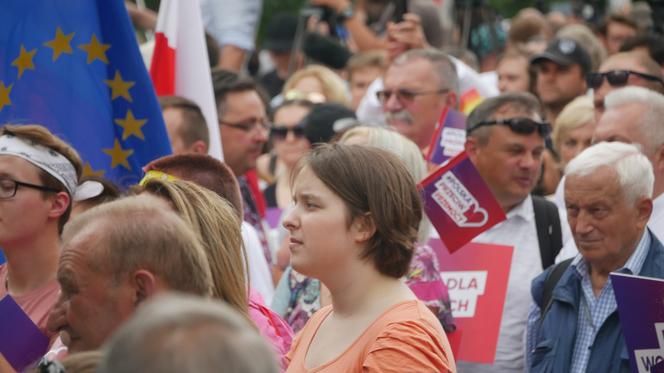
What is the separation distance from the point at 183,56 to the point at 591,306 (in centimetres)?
301

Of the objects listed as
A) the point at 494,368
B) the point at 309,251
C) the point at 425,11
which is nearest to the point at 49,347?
the point at 309,251

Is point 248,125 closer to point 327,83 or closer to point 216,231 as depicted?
point 327,83

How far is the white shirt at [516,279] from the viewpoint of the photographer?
5.57 metres

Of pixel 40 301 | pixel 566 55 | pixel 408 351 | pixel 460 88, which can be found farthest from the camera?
pixel 566 55

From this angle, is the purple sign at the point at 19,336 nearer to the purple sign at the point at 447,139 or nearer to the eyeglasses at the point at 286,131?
the purple sign at the point at 447,139

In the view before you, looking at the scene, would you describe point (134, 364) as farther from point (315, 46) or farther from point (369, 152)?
point (315, 46)

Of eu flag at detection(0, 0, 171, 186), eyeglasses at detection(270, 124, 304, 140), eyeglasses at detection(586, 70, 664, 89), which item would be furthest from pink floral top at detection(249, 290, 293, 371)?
eyeglasses at detection(270, 124, 304, 140)

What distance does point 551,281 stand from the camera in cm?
509

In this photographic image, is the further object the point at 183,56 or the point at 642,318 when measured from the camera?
the point at 183,56

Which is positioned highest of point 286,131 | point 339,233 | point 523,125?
point 339,233

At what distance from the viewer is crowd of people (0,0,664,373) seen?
2.99 m

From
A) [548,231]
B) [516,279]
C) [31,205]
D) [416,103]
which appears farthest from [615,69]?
[31,205]

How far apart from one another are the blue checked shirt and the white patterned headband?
6.65ft

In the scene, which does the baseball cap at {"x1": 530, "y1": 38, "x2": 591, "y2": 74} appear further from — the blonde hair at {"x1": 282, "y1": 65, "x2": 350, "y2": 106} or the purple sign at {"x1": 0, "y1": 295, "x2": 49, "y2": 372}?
the purple sign at {"x1": 0, "y1": 295, "x2": 49, "y2": 372}
